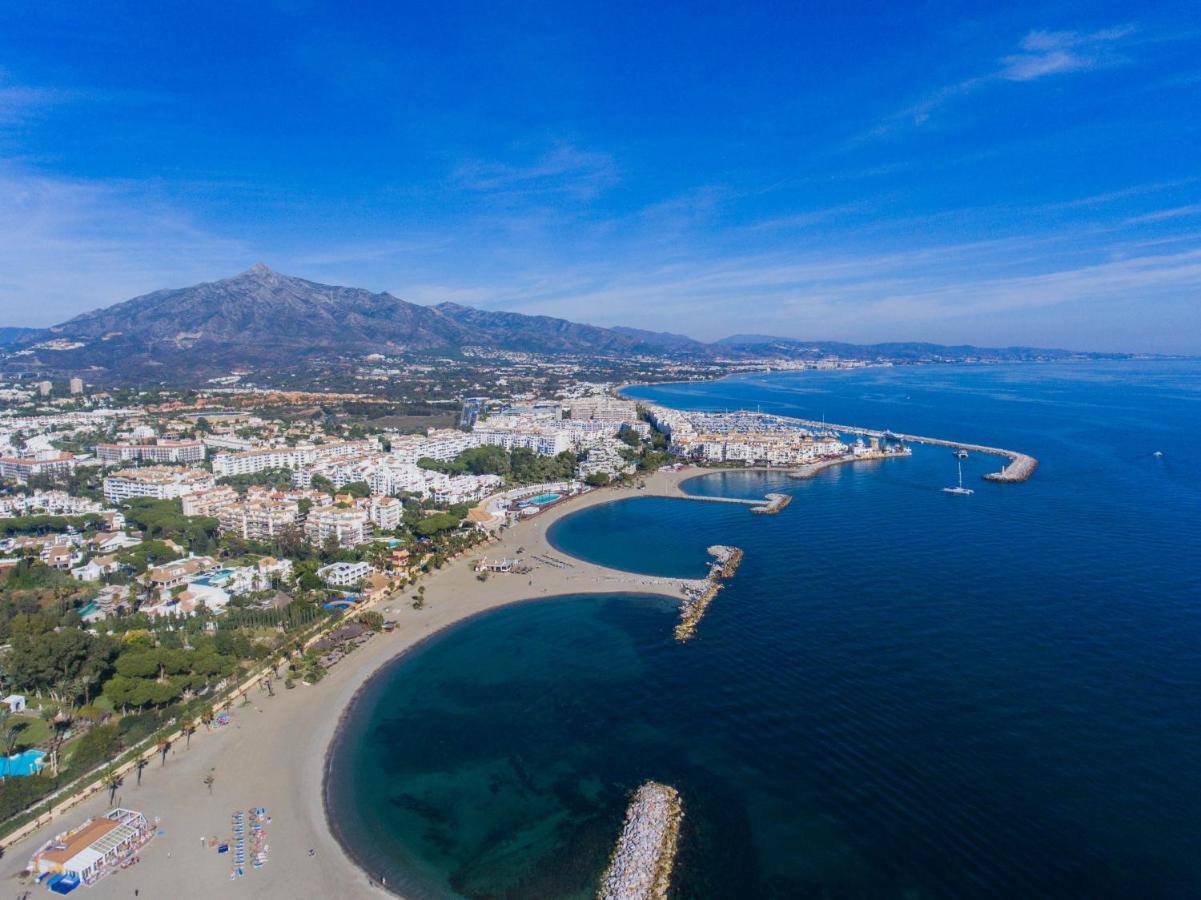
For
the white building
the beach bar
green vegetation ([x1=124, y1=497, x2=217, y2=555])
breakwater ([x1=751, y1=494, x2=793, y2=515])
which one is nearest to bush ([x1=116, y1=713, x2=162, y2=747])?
the beach bar

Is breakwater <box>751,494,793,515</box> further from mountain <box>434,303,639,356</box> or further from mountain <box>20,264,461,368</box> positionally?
mountain <box>434,303,639,356</box>

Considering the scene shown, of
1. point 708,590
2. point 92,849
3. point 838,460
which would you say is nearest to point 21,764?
point 92,849

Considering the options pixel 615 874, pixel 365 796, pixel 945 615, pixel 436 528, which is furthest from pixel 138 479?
pixel 945 615

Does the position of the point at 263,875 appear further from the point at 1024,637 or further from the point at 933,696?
the point at 1024,637

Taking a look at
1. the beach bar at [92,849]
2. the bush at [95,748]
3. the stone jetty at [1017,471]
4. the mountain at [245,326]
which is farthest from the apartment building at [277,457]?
the mountain at [245,326]

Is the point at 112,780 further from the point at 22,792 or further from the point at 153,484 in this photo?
the point at 153,484

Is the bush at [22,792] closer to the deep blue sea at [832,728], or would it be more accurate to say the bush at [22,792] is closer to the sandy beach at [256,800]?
the sandy beach at [256,800]
